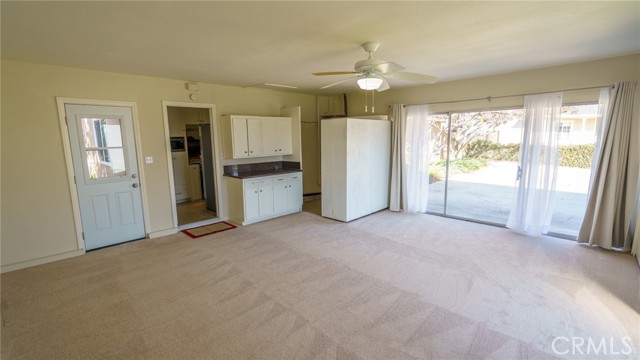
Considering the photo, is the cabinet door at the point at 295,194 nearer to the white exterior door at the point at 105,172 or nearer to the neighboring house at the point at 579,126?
the white exterior door at the point at 105,172

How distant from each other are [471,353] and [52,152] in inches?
196

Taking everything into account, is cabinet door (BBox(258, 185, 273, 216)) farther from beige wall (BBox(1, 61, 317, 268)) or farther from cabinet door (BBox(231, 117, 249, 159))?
beige wall (BBox(1, 61, 317, 268))

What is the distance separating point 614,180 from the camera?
3.68m

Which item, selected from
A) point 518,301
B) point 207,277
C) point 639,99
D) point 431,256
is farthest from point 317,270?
point 639,99

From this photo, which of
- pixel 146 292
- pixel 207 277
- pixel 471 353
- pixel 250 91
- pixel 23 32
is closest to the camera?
pixel 471 353

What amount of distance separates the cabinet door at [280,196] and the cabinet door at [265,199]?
0.09 meters

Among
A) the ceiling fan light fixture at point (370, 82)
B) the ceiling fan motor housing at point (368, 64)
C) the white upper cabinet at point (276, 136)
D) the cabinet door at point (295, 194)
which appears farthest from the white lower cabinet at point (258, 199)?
the ceiling fan motor housing at point (368, 64)

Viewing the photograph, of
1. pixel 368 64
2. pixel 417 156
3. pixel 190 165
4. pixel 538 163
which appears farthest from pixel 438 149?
pixel 190 165

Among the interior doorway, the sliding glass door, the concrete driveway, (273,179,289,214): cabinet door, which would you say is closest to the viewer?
the sliding glass door

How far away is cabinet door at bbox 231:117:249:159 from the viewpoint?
16.5ft

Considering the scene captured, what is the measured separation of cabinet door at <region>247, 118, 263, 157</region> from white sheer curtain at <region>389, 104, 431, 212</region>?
261cm

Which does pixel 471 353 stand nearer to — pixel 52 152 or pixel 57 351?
pixel 57 351

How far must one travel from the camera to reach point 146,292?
9.72 ft

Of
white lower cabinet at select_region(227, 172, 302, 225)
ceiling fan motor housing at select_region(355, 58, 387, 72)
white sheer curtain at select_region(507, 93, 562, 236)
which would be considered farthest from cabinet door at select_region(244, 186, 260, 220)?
white sheer curtain at select_region(507, 93, 562, 236)
